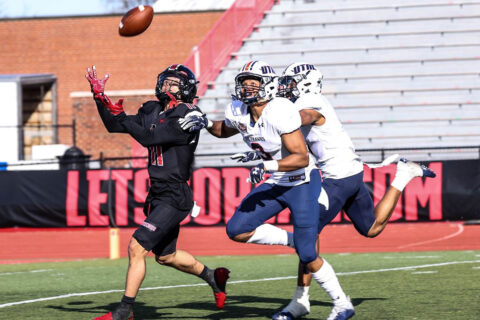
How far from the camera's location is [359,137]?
68.9ft

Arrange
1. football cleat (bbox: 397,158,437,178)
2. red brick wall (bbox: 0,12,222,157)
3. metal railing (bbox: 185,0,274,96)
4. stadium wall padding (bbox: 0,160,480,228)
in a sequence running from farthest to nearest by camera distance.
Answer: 1. red brick wall (bbox: 0,12,222,157)
2. metal railing (bbox: 185,0,274,96)
3. stadium wall padding (bbox: 0,160,480,228)
4. football cleat (bbox: 397,158,437,178)

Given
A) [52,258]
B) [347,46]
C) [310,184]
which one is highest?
[347,46]

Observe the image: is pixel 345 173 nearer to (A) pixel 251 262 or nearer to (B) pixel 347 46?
(A) pixel 251 262

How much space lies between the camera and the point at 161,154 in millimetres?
7012

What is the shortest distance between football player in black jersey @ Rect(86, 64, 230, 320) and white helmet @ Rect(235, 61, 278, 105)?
578 mm

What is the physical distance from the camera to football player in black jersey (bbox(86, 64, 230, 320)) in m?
6.80

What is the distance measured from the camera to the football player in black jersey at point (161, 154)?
6.80m

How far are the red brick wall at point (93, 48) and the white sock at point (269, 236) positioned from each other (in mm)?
27676

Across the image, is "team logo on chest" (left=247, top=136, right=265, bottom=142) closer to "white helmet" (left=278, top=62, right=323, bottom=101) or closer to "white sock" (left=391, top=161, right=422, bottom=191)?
"white helmet" (left=278, top=62, right=323, bottom=101)

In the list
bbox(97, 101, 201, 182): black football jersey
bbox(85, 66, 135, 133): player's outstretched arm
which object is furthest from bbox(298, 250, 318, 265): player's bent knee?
bbox(85, 66, 135, 133): player's outstretched arm

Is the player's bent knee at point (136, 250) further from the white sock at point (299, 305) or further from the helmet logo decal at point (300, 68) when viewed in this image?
the helmet logo decal at point (300, 68)

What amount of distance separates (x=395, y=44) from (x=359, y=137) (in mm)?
3293

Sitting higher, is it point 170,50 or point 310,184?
point 170,50

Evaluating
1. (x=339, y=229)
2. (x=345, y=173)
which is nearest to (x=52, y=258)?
(x=339, y=229)
